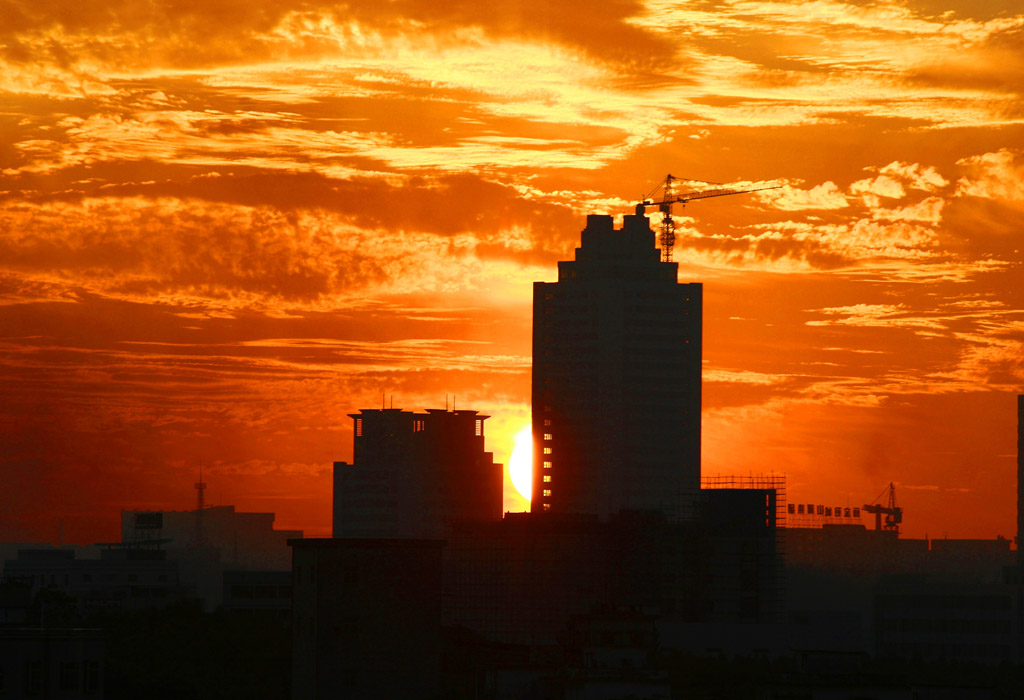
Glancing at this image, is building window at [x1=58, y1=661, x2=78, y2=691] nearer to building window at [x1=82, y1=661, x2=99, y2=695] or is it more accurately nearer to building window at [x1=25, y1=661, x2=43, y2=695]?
building window at [x1=82, y1=661, x2=99, y2=695]

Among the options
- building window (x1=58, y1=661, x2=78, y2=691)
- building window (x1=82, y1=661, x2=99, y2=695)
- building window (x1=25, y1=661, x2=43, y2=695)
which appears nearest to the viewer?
building window (x1=25, y1=661, x2=43, y2=695)

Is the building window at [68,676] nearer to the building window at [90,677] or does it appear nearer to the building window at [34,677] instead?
the building window at [90,677]

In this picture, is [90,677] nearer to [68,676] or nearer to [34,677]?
[68,676]

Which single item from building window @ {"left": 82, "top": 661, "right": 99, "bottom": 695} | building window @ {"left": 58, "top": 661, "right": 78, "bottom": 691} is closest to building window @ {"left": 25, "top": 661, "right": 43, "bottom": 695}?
building window @ {"left": 58, "top": 661, "right": 78, "bottom": 691}

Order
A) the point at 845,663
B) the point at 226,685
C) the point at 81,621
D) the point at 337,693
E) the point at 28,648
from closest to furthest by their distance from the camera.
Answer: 1. the point at 28,648
2. the point at 337,693
3. the point at 845,663
4. the point at 226,685
5. the point at 81,621

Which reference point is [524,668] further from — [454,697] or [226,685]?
[226,685]

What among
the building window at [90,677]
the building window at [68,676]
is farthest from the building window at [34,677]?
the building window at [90,677]

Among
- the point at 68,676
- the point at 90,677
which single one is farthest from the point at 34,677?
the point at 90,677

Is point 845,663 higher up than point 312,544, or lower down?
lower down

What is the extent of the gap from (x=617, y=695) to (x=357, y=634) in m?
25.3

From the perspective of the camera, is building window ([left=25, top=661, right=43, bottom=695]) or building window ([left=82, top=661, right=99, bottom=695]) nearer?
building window ([left=25, top=661, right=43, bottom=695])

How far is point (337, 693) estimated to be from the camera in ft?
395

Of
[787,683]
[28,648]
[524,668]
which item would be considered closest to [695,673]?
[524,668]

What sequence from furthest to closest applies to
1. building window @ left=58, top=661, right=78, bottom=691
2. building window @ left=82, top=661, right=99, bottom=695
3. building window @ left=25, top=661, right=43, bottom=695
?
1. building window @ left=82, top=661, right=99, bottom=695
2. building window @ left=58, top=661, right=78, bottom=691
3. building window @ left=25, top=661, right=43, bottom=695
